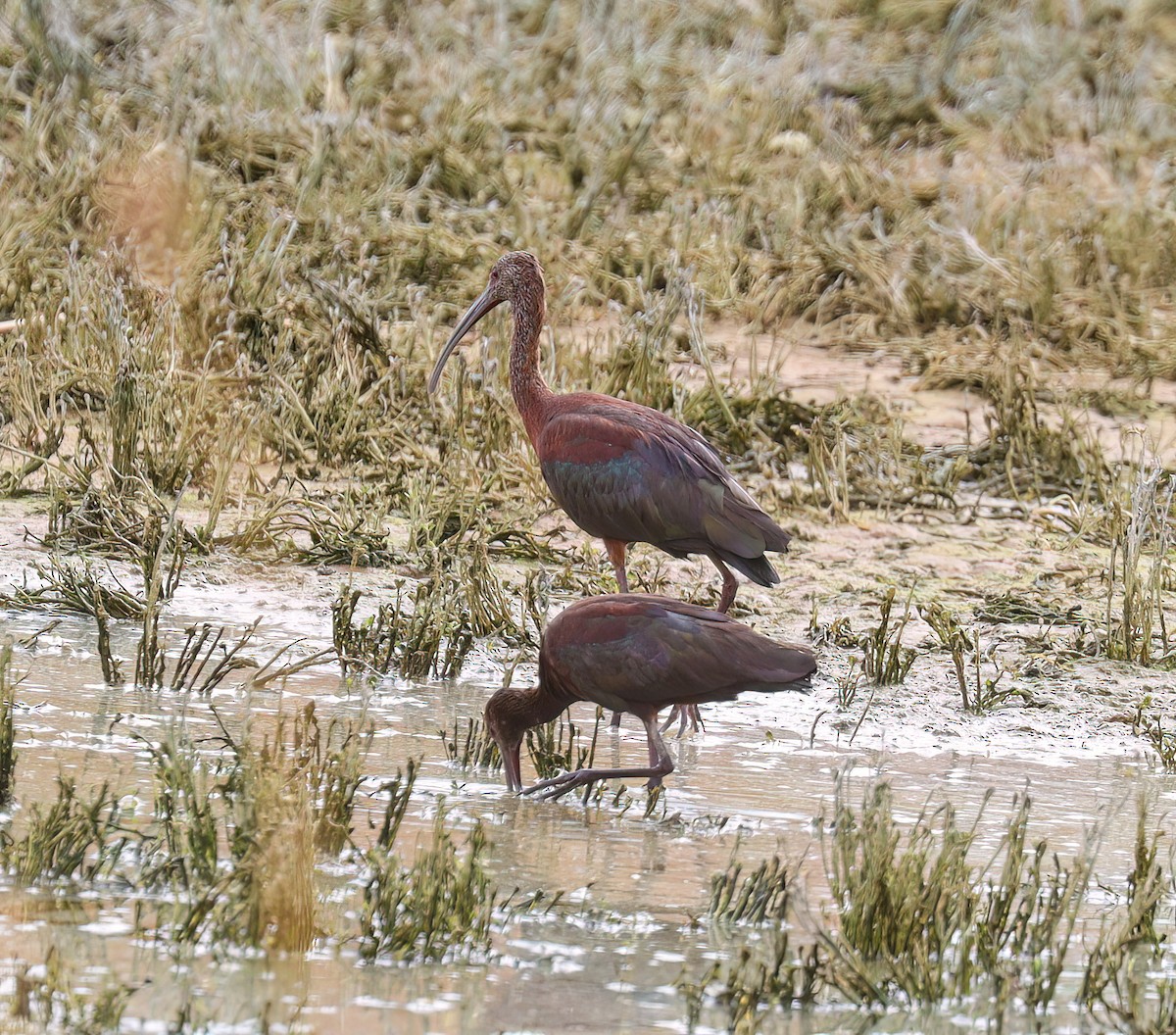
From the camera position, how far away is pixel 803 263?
10.5 meters

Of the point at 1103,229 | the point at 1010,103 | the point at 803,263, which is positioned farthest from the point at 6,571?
the point at 1010,103

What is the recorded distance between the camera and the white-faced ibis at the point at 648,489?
20.2 feet

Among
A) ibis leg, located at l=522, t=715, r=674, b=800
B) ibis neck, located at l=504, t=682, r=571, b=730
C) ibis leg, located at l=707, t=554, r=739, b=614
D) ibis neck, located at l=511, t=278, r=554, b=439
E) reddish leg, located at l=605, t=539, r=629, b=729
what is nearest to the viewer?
ibis leg, located at l=522, t=715, r=674, b=800

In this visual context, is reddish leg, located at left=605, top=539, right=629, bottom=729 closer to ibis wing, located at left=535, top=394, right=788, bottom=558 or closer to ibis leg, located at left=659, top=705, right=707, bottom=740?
ibis wing, located at left=535, top=394, right=788, bottom=558

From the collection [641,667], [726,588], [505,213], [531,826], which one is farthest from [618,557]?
[505,213]

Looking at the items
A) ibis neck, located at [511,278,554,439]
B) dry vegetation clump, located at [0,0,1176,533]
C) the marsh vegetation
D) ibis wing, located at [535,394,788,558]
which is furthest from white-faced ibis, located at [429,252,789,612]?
dry vegetation clump, located at [0,0,1176,533]

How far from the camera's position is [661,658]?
509 centimetres

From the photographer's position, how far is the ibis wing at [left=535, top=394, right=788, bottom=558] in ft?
20.2

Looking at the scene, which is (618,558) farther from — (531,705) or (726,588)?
(531,705)

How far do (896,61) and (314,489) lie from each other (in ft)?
26.8

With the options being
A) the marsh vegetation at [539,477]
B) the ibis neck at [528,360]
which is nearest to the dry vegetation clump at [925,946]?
the marsh vegetation at [539,477]

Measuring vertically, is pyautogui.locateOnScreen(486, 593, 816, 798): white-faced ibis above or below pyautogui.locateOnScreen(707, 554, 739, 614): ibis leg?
below

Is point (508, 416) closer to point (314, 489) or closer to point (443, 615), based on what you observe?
point (314, 489)

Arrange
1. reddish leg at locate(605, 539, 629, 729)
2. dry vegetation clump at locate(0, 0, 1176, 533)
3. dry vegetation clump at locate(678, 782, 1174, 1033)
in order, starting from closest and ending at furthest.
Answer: dry vegetation clump at locate(678, 782, 1174, 1033)
reddish leg at locate(605, 539, 629, 729)
dry vegetation clump at locate(0, 0, 1176, 533)
